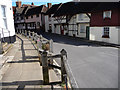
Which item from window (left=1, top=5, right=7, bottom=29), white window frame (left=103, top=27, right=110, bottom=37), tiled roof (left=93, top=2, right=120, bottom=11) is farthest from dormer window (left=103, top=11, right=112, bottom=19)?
window (left=1, top=5, right=7, bottom=29)

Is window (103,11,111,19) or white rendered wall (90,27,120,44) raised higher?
window (103,11,111,19)

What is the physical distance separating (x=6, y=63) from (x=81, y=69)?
166 inches

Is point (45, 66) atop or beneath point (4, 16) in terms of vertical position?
beneath

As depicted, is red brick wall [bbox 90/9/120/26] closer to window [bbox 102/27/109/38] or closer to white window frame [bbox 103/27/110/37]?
white window frame [bbox 103/27/110/37]

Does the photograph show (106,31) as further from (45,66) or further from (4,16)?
(45,66)

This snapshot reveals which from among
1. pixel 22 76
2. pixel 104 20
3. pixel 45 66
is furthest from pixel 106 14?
pixel 22 76

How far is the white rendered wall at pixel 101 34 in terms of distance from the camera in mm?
15416

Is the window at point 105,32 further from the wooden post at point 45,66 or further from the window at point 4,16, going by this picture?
the wooden post at point 45,66

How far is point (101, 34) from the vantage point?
17688 millimetres

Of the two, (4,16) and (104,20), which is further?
(104,20)

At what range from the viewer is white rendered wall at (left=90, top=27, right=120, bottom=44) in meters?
15.4

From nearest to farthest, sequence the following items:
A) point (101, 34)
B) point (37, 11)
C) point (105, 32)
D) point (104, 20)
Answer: point (105, 32) → point (104, 20) → point (101, 34) → point (37, 11)

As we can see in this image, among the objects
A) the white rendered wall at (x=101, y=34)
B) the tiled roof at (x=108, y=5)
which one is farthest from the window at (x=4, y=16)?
the white rendered wall at (x=101, y=34)

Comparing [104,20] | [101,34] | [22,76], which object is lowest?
[22,76]
